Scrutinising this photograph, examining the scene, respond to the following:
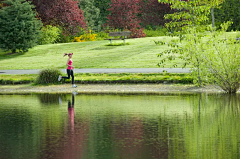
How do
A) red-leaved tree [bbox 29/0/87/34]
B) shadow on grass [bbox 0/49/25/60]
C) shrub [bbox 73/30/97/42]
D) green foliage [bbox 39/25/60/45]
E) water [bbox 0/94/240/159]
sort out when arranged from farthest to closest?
shrub [bbox 73/30/97/42], red-leaved tree [bbox 29/0/87/34], green foliage [bbox 39/25/60/45], shadow on grass [bbox 0/49/25/60], water [bbox 0/94/240/159]

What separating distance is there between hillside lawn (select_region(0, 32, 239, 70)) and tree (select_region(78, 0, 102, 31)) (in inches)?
521

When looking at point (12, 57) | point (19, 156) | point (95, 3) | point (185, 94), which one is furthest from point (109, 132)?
point (95, 3)

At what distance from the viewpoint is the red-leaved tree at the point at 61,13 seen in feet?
148

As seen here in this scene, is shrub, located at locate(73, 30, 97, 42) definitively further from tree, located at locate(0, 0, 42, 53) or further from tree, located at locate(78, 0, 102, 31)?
tree, located at locate(0, 0, 42, 53)

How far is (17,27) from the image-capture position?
3841 cm

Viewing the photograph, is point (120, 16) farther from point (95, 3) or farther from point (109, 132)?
point (109, 132)

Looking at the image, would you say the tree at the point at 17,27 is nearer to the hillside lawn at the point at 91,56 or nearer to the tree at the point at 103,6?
the hillside lawn at the point at 91,56

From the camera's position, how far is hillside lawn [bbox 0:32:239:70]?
101 ft

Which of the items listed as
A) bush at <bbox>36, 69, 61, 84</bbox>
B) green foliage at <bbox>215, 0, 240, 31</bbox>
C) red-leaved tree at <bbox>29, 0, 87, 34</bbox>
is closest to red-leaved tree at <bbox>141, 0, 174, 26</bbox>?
green foliage at <bbox>215, 0, 240, 31</bbox>

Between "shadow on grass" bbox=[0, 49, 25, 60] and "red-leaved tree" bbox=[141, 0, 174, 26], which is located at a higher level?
"red-leaved tree" bbox=[141, 0, 174, 26]

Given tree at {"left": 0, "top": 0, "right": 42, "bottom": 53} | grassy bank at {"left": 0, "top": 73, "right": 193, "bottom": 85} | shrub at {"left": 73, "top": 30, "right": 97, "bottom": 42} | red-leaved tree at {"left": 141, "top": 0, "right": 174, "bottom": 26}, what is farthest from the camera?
red-leaved tree at {"left": 141, "top": 0, "right": 174, "bottom": 26}

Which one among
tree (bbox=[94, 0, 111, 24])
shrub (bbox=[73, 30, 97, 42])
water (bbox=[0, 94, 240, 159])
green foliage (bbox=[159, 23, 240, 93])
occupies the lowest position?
water (bbox=[0, 94, 240, 159])

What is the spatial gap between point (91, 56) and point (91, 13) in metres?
23.7

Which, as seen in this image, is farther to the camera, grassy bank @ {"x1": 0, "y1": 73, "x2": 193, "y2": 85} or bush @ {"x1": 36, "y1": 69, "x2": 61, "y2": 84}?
bush @ {"x1": 36, "y1": 69, "x2": 61, "y2": 84}
